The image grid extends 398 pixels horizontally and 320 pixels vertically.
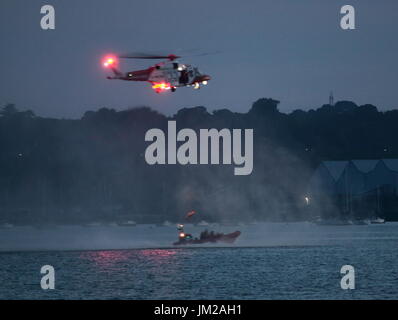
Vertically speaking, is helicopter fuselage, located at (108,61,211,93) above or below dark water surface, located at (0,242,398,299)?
above

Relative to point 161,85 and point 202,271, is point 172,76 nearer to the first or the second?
point 161,85

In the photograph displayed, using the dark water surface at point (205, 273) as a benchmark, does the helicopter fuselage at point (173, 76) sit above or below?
above

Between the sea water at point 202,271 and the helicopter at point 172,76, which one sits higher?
the helicopter at point 172,76

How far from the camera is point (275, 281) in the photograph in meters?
88.1

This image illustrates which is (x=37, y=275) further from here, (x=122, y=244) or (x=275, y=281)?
(x=122, y=244)

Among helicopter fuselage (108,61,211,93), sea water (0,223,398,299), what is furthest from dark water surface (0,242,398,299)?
helicopter fuselage (108,61,211,93)

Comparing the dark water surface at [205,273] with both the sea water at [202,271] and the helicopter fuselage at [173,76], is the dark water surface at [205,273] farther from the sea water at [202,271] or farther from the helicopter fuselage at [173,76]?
the helicopter fuselage at [173,76]

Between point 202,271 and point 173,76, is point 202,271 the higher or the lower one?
the lower one

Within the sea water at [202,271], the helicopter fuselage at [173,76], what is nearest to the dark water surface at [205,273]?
the sea water at [202,271]

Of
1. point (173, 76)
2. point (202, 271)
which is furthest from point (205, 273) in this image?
point (173, 76)

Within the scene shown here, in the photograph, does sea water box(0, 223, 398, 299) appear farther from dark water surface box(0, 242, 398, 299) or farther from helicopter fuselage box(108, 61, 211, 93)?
helicopter fuselage box(108, 61, 211, 93)

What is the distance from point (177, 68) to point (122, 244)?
94.5 metres

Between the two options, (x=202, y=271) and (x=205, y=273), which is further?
(x=202, y=271)
